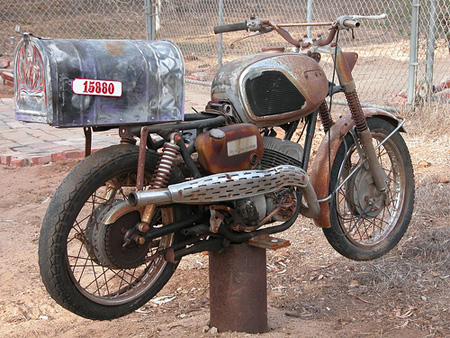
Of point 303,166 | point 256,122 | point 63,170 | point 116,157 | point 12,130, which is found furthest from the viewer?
point 12,130

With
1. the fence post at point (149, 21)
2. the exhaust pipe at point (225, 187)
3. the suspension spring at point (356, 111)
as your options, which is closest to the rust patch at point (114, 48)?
the exhaust pipe at point (225, 187)

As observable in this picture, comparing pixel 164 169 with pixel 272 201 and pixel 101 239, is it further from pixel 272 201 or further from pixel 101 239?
pixel 272 201

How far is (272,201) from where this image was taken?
116 inches

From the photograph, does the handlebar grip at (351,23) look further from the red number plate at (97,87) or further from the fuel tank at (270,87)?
the red number plate at (97,87)

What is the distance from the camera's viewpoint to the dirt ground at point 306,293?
337cm

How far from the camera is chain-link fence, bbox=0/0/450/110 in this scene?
694 centimetres

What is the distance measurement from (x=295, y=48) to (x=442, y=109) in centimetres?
385

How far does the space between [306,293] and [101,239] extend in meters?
1.70

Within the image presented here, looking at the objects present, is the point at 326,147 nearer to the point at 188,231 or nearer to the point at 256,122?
the point at 256,122

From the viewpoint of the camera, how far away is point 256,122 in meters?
2.95

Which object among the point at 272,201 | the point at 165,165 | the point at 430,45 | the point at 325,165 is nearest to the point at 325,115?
the point at 325,165

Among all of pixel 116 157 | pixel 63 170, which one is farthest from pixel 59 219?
pixel 63 170

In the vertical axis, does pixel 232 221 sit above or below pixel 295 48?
below

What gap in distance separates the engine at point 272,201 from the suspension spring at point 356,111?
432mm
